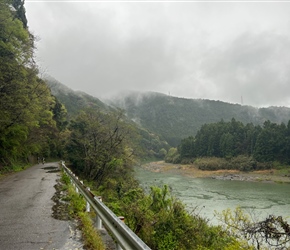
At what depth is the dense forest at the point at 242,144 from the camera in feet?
248

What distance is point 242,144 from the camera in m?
89.3

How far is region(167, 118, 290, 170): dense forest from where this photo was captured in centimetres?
7550

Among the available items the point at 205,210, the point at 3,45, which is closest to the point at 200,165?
the point at 205,210

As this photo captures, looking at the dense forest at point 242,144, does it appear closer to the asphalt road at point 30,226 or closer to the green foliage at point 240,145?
the green foliage at point 240,145

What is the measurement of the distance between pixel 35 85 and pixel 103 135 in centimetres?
815

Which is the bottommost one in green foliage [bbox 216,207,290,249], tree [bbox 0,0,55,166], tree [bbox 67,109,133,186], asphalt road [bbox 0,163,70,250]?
green foliage [bbox 216,207,290,249]

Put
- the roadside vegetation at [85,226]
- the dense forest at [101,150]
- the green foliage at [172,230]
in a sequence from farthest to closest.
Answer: the dense forest at [101,150] < the green foliage at [172,230] < the roadside vegetation at [85,226]

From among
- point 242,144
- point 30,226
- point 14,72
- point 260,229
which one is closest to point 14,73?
point 14,72

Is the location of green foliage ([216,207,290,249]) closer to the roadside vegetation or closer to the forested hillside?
the roadside vegetation

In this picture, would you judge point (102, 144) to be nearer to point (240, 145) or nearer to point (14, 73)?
point (14, 73)

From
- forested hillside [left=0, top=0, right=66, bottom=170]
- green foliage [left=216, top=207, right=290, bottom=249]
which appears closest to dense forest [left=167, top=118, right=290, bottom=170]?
green foliage [left=216, top=207, right=290, bottom=249]

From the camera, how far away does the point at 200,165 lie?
83.2 metres

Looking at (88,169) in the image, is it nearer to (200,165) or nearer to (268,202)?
(268,202)

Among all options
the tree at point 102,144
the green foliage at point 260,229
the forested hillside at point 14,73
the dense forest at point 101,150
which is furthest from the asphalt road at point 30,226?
the tree at point 102,144
